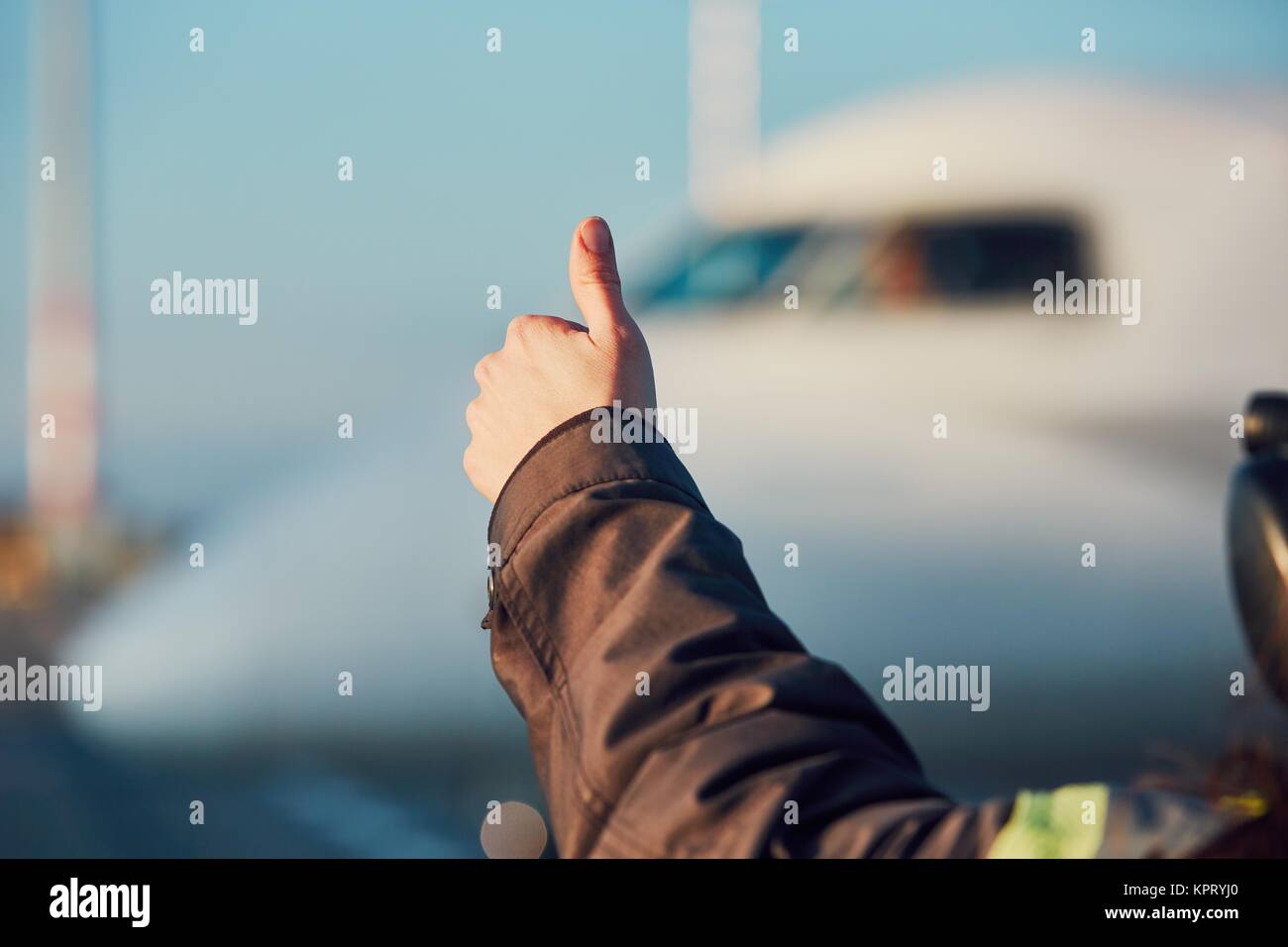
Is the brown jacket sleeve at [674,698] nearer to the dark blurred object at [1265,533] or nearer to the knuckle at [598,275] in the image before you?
the knuckle at [598,275]

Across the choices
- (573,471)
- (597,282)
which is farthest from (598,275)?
(573,471)

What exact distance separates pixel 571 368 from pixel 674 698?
24 centimetres

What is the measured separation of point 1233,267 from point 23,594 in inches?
97.2

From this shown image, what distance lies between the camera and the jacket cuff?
564 mm

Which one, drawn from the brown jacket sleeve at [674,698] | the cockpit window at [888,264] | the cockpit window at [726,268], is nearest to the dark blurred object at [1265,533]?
the brown jacket sleeve at [674,698]

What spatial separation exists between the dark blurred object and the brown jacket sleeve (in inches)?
21.5

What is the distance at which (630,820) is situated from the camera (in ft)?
1.65

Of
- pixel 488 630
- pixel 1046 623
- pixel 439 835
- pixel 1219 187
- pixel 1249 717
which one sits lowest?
pixel 439 835

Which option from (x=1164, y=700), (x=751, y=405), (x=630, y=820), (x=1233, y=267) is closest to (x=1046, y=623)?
(x=1164, y=700)

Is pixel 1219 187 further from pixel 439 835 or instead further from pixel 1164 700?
pixel 439 835

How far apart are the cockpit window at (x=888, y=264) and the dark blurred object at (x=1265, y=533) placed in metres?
1.72

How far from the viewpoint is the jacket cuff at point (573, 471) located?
0.56 metres

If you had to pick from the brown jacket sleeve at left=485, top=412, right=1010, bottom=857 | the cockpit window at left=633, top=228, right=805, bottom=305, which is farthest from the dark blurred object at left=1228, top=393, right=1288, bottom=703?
the cockpit window at left=633, top=228, right=805, bottom=305
